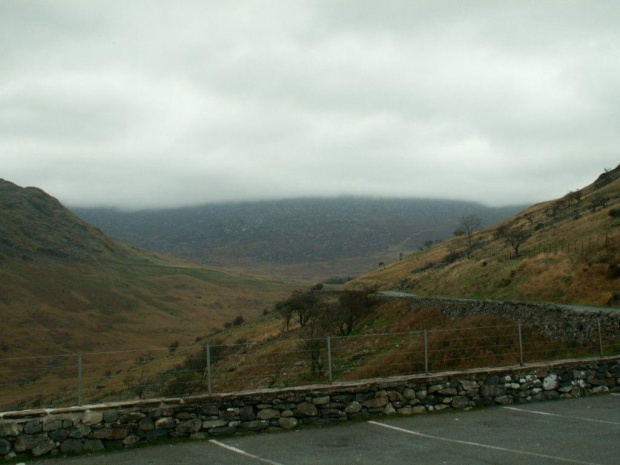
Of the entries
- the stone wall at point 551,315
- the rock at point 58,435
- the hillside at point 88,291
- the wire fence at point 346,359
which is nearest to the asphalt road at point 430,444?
the rock at point 58,435

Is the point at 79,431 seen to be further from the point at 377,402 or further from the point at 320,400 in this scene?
the point at 377,402

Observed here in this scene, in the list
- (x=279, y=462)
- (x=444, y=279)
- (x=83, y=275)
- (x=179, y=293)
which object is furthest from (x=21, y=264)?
(x=279, y=462)

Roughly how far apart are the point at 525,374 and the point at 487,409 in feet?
4.84

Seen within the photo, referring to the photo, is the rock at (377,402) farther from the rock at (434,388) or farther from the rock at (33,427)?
the rock at (33,427)

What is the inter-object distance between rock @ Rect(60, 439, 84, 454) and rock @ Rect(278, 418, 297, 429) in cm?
381

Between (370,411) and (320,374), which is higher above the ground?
(370,411)

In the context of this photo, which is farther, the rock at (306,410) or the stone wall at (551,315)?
the stone wall at (551,315)

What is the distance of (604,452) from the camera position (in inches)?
355

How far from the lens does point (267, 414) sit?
37.6 feet

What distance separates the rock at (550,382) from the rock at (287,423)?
21.0 feet

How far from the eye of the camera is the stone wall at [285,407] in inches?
408

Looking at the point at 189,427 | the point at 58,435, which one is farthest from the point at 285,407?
the point at 58,435

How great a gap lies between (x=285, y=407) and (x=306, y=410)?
1.49 ft

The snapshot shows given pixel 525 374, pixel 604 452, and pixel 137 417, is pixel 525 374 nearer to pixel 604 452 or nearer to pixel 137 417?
pixel 604 452
